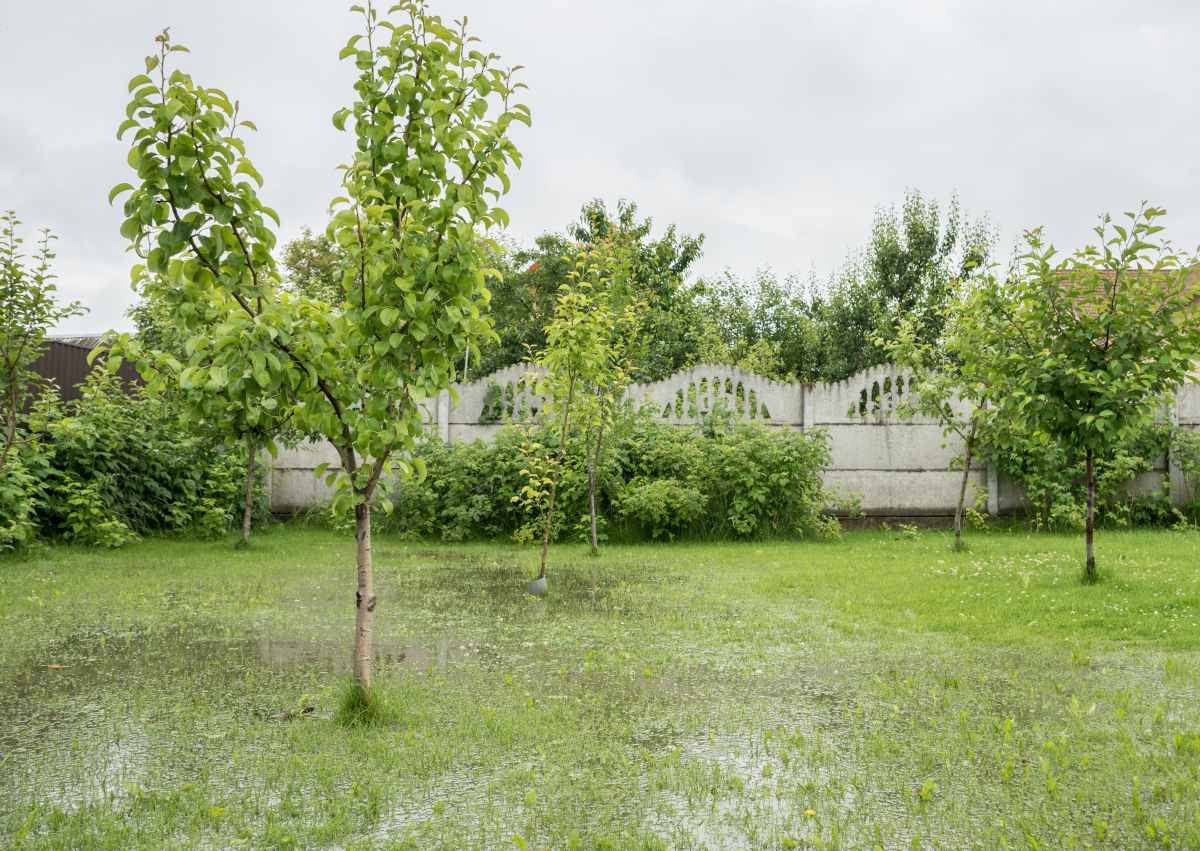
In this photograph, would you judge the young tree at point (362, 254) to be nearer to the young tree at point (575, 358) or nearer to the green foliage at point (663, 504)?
the young tree at point (575, 358)

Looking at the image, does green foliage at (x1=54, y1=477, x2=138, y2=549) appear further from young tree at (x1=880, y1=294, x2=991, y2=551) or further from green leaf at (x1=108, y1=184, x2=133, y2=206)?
young tree at (x1=880, y1=294, x2=991, y2=551)

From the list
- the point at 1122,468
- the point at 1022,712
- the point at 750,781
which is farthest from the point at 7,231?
the point at 1122,468

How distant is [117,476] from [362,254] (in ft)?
31.6

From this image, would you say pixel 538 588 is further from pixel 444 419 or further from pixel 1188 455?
pixel 1188 455

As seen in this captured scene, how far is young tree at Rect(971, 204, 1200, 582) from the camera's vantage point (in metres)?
7.92

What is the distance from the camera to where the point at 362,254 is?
450 centimetres

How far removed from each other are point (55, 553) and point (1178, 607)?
434 inches

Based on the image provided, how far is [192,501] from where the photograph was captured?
13.4m

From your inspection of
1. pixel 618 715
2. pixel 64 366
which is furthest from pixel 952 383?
pixel 64 366

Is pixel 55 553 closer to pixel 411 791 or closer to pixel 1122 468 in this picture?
pixel 411 791

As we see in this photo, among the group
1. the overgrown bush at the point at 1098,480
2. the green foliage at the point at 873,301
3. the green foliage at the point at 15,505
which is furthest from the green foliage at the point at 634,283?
the green foliage at the point at 15,505

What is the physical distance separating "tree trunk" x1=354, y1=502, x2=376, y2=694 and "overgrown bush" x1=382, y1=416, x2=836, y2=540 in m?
7.90

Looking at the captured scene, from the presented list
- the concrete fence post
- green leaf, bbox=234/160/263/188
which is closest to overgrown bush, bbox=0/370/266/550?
the concrete fence post

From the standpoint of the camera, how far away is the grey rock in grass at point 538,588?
8796 mm
